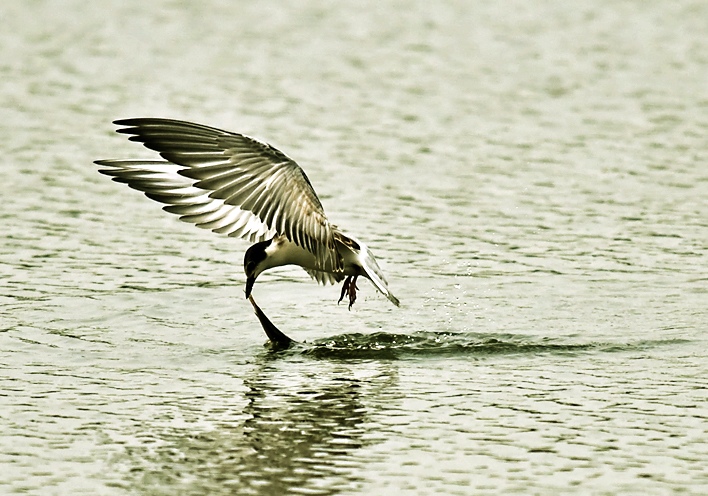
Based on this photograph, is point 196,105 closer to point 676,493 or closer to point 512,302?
point 512,302

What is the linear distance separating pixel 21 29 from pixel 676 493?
49.4 feet

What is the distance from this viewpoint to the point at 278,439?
8.38m

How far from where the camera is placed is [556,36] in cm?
2106

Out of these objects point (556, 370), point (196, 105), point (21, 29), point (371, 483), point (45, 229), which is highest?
point (21, 29)

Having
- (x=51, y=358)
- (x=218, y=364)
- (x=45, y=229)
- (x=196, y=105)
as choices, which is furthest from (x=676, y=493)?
(x=196, y=105)

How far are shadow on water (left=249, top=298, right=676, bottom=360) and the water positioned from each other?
0.03 m

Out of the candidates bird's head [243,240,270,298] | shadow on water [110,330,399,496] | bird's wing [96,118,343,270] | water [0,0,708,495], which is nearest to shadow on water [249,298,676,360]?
water [0,0,708,495]

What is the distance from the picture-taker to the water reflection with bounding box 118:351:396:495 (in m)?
7.66

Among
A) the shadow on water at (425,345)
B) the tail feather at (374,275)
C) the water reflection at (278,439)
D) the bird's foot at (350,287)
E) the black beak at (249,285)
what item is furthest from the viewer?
the bird's foot at (350,287)

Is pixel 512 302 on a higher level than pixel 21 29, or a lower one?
lower

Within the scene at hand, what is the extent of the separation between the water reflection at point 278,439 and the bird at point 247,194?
0.79 metres

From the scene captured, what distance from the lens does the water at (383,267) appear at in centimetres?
820

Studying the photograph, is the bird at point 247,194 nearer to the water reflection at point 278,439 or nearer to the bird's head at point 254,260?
the bird's head at point 254,260

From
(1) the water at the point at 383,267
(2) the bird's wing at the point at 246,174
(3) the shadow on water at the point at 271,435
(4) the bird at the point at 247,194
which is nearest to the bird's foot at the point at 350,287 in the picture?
(4) the bird at the point at 247,194
